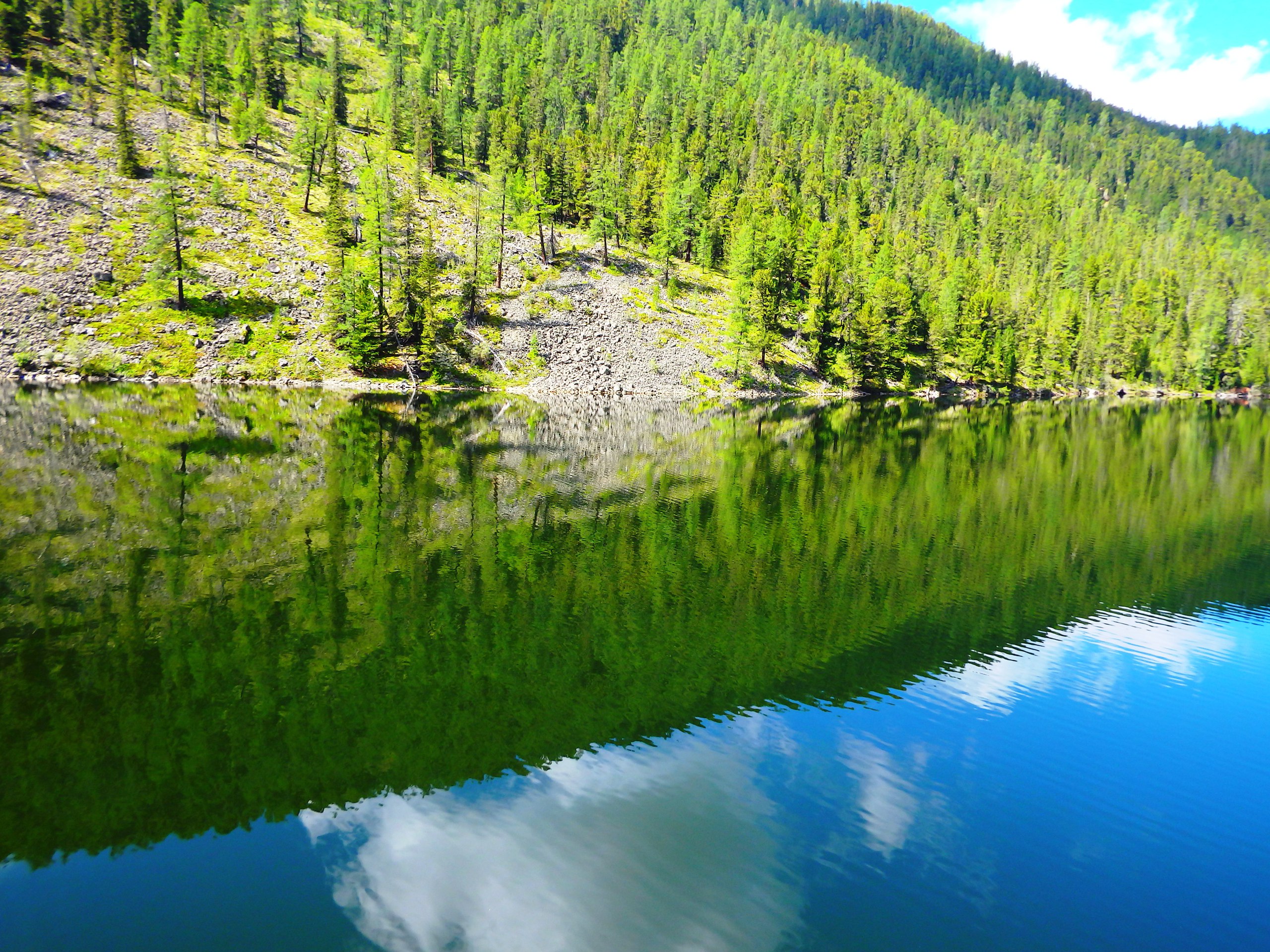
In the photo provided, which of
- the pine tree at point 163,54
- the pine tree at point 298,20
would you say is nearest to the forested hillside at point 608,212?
the pine tree at point 163,54

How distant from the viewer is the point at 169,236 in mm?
86000

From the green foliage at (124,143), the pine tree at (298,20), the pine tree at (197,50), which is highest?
the pine tree at (298,20)

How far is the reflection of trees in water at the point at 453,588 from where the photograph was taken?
489 inches

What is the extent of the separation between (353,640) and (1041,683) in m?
18.7

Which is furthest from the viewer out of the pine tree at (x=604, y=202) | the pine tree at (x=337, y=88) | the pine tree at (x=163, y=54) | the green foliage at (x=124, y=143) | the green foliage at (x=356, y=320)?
the pine tree at (x=337, y=88)

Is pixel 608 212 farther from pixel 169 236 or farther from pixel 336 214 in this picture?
pixel 169 236

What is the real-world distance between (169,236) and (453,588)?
303 feet

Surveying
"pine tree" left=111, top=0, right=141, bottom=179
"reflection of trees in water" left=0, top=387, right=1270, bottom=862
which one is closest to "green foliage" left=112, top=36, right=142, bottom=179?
"pine tree" left=111, top=0, right=141, bottom=179

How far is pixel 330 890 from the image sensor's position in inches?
372

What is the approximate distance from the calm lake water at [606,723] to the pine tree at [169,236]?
62.9 m

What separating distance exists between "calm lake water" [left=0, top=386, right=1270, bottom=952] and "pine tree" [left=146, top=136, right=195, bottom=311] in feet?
206

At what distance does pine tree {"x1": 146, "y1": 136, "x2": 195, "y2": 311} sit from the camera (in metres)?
84.1

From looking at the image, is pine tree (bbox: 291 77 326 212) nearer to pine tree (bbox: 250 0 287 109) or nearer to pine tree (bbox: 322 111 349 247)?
pine tree (bbox: 322 111 349 247)

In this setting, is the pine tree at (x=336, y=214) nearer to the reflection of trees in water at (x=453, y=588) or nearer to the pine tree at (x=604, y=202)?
the pine tree at (x=604, y=202)
